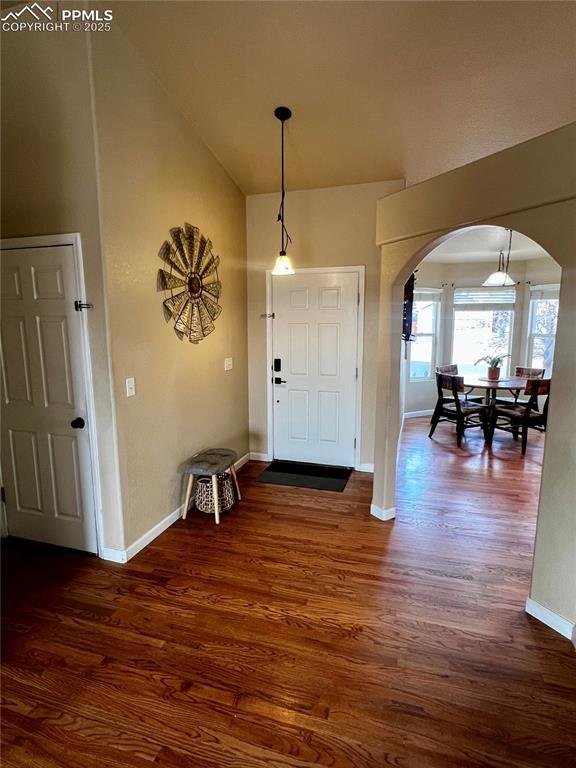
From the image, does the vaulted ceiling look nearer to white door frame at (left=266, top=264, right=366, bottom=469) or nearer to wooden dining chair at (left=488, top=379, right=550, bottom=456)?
white door frame at (left=266, top=264, right=366, bottom=469)

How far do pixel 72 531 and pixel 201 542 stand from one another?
886 mm

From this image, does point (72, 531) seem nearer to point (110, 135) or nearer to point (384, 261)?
point (110, 135)

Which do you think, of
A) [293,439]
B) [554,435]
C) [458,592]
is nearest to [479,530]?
[458,592]

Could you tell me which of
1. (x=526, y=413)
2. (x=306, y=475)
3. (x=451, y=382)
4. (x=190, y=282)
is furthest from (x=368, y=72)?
(x=526, y=413)

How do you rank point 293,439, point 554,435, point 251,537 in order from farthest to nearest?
1. point 293,439
2. point 251,537
3. point 554,435

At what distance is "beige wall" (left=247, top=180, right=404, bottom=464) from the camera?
3816mm

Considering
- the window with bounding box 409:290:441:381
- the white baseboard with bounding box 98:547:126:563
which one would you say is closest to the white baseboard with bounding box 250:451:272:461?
the white baseboard with bounding box 98:547:126:563

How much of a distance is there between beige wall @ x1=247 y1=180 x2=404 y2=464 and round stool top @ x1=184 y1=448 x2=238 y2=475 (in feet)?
3.90

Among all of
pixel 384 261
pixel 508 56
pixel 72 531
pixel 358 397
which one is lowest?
pixel 72 531

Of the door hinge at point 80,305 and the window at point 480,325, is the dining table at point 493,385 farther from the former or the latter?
the door hinge at point 80,305

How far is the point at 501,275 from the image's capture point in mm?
5090

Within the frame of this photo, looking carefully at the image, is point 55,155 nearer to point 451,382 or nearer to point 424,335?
point 451,382

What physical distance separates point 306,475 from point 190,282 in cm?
225

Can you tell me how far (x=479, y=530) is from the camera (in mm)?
2984
